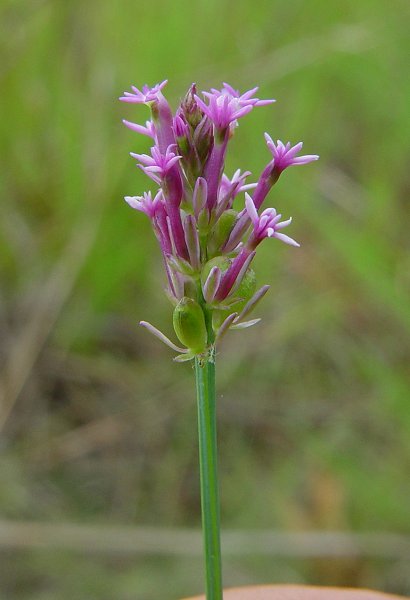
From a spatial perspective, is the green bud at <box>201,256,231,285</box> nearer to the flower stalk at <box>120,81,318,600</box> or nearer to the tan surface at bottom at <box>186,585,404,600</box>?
the flower stalk at <box>120,81,318,600</box>

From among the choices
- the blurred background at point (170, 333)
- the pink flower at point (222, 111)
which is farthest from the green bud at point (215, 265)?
the blurred background at point (170, 333)

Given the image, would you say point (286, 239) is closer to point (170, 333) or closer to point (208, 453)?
point (208, 453)

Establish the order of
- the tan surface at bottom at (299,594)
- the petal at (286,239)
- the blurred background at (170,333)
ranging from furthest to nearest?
1. the blurred background at (170,333)
2. the tan surface at bottom at (299,594)
3. the petal at (286,239)

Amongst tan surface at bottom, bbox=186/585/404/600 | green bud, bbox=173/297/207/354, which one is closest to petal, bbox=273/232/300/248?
green bud, bbox=173/297/207/354

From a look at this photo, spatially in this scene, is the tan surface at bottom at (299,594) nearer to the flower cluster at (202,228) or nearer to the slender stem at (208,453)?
the slender stem at (208,453)

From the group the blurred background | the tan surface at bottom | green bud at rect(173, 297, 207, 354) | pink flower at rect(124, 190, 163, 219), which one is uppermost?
the blurred background

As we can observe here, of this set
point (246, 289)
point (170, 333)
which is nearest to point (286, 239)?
point (246, 289)
